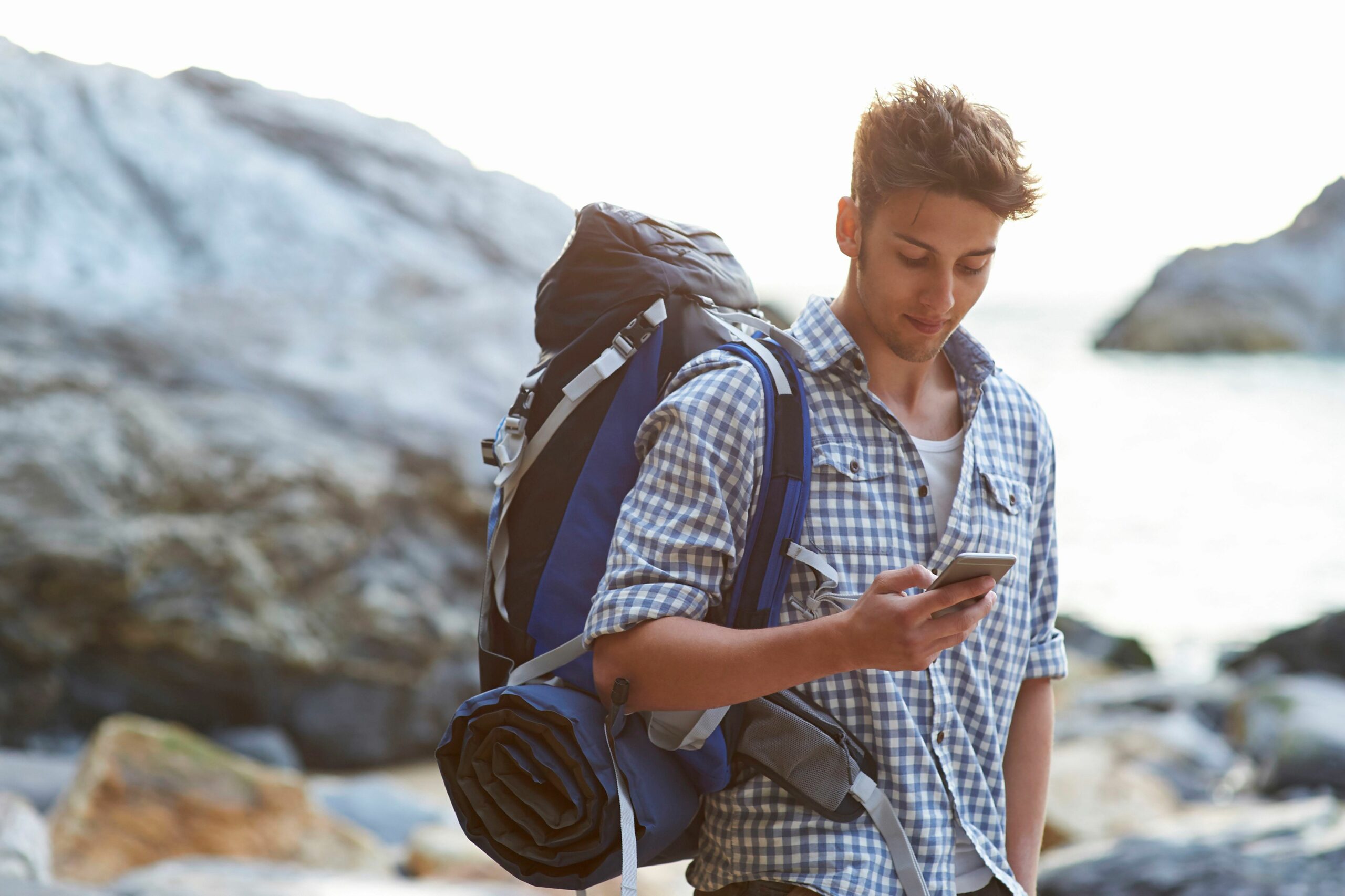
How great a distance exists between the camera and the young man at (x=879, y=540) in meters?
1.46

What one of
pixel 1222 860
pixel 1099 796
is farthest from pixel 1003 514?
pixel 1099 796

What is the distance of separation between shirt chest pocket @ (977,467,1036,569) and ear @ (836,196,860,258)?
373 mm

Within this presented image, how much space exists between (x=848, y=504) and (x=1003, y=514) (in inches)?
10.9

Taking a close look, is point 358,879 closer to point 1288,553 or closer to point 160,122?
point 160,122

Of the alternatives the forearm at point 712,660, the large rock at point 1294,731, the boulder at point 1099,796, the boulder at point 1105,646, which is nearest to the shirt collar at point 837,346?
the forearm at point 712,660

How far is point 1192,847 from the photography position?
3.98 metres

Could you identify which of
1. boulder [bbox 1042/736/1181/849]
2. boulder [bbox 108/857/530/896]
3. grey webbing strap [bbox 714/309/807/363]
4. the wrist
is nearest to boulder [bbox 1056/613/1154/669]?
boulder [bbox 1042/736/1181/849]

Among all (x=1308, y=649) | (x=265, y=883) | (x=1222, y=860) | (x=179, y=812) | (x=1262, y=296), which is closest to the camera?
(x=265, y=883)

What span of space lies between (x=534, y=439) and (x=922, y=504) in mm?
564

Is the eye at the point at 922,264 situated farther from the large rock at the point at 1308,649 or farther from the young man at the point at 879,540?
the large rock at the point at 1308,649

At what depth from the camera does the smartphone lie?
4.14 feet

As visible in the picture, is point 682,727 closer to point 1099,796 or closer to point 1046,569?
point 1046,569

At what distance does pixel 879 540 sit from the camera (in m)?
1.62

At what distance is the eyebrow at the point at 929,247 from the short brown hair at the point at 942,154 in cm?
5
